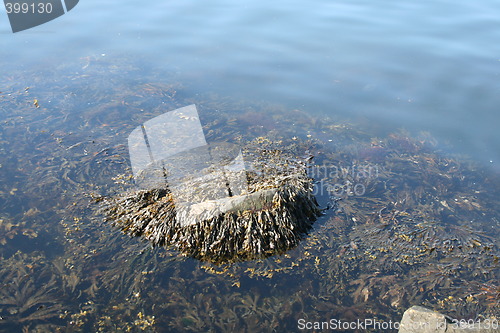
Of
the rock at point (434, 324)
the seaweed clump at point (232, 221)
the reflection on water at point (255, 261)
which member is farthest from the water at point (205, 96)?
the rock at point (434, 324)

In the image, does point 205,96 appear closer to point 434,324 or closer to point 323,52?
point 323,52

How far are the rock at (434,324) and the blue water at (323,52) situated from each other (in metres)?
2.69

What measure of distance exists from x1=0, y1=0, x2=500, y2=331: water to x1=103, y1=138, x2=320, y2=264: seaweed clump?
6.3 inches

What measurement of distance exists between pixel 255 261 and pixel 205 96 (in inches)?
133

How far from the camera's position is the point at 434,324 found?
2828 mm

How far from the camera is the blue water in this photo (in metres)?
5.93

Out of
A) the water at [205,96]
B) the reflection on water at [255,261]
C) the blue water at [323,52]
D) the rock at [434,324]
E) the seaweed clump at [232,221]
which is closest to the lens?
the rock at [434,324]

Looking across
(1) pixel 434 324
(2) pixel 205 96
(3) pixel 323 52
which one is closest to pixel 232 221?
(1) pixel 434 324

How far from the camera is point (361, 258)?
12.0ft

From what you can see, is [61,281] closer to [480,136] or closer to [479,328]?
[479,328]

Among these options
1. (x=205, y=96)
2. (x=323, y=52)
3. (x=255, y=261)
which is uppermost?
(x=323, y=52)

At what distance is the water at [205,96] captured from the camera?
3.38 metres

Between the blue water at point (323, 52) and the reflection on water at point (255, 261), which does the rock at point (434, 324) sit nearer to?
the reflection on water at point (255, 261)

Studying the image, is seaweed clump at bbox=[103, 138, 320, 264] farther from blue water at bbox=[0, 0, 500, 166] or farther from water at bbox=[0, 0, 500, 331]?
blue water at bbox=[0, 0, 500, 166]
